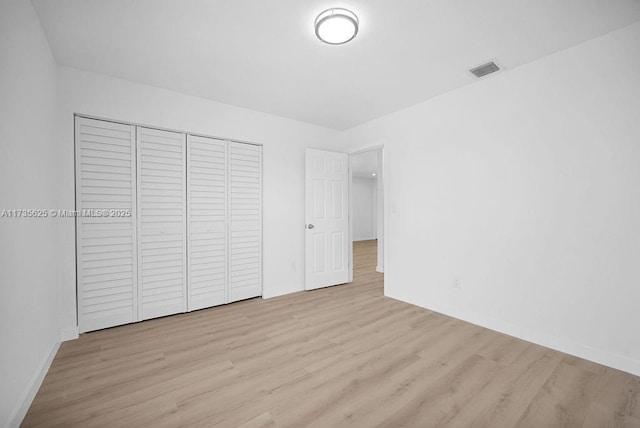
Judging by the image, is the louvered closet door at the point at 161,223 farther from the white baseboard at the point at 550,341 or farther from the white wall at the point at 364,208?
the white wall at the point at 364,208

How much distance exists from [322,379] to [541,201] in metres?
2.38

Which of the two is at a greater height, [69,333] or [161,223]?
[161,223]

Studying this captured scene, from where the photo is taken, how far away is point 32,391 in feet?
5.44

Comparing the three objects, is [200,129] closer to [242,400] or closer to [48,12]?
[48,12]

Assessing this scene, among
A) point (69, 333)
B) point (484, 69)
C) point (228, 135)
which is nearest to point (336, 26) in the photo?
point (484, 69)

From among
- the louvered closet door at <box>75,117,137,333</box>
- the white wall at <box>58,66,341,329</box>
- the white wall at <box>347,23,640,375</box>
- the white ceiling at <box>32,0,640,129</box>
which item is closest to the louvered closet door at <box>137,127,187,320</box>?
the louvered closet door at <box>75,117,137,333</box>

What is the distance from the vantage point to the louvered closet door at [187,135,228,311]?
312 cm

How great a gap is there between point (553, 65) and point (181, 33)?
10.1 ft

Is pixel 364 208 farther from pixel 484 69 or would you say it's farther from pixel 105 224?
pixel 105 224

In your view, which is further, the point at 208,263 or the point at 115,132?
the point at 208,263

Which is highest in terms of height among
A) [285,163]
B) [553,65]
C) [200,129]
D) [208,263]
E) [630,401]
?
[553,65]

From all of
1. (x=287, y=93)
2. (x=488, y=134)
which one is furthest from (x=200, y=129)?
(x=488, y=134)

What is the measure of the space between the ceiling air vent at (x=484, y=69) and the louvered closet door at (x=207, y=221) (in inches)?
113

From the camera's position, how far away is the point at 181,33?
2.01m
